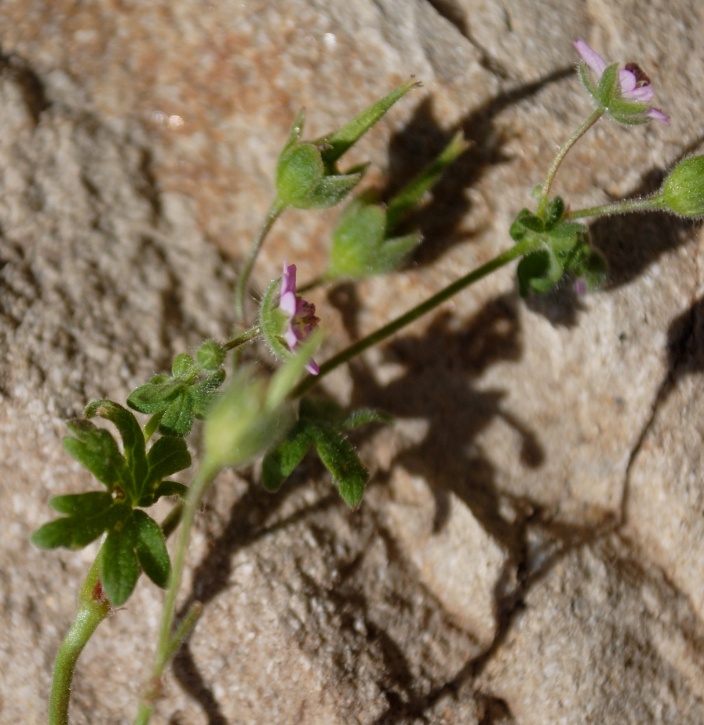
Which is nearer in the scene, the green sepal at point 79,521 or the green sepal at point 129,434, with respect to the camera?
the green sepal at point 79,521

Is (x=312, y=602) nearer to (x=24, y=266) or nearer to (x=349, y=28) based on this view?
(x=24, y=266)

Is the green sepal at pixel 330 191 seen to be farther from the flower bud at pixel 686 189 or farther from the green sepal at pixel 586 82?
the flower bud at pixel 686 189

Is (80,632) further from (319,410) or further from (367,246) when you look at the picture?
(367,246)

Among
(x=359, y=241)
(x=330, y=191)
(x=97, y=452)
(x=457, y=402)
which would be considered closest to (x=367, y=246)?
(x=359, y=241)

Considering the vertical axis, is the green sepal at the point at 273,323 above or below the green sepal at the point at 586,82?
below

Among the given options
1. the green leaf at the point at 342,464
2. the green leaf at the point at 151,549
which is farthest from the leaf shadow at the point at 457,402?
the green leaf at the point at 151,549

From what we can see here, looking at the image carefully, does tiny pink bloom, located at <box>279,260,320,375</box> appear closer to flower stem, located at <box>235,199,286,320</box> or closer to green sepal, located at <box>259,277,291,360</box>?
green sepal, located at <box>259,277,291,360</box>

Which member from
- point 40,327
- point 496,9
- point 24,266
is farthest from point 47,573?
point 496,9
